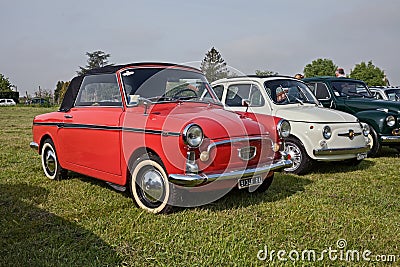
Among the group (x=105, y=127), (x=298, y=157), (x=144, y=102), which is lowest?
(x=298, y=157)

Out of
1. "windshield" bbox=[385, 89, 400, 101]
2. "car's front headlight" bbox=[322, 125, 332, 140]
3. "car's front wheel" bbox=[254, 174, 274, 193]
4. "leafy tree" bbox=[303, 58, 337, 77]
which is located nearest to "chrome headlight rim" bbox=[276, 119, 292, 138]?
"car's front wheel" bbox=[254, 174, 274, 193]

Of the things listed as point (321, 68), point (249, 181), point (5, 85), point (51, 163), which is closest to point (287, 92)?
point (249, 181)

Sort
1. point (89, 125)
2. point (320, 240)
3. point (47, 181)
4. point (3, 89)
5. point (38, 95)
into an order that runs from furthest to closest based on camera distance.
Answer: point (3, 89)
point (38, 95)
point (47, 181)
point (89, 125)
point (320, 240)

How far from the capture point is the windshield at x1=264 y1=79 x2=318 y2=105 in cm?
756

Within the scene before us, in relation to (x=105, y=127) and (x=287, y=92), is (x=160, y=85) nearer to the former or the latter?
(x=105, y=127)

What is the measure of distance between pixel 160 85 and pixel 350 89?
19.4 ft

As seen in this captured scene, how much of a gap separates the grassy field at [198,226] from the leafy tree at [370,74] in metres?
46.1

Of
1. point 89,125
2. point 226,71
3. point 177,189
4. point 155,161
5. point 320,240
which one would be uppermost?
point 226,71

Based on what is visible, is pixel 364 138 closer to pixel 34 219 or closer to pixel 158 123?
pixel 158 123

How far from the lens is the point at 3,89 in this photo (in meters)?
67.2

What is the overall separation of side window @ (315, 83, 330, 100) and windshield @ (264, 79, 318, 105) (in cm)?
134

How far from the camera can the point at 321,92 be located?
9305mm

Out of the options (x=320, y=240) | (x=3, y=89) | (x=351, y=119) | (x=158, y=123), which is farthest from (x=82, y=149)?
(x=3, y=89)

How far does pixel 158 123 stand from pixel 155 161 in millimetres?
427
